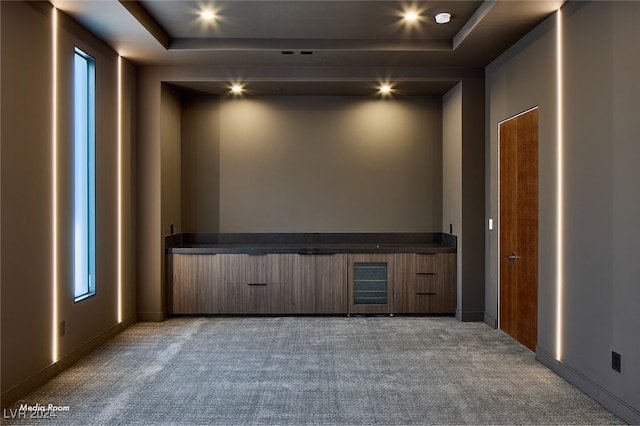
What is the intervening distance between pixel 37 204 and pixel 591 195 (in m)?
3.89

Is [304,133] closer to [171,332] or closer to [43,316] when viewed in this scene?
[171,332]

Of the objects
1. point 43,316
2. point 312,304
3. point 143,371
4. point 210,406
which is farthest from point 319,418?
point 312,304

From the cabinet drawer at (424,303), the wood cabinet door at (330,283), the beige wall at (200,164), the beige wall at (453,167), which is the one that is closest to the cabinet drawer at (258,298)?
the wood cabinet door at (330,283)

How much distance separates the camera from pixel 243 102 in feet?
21.0

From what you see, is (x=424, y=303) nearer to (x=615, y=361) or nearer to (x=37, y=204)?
(x=615, y=361)

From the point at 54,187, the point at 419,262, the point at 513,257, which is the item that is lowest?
the point at 419,262

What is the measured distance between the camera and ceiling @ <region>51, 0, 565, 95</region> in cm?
414

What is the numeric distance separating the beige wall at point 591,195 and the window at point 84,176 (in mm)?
3884

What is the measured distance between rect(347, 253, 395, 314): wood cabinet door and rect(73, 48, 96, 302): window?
2771 millimetres

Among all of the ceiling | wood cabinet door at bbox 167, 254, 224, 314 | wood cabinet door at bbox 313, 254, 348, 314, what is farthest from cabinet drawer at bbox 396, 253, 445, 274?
wood cabinet door at bbox 167, 254, 224, 314

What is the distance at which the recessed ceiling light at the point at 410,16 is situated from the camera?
4.36 meters

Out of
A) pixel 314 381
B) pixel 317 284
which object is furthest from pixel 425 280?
pixel 314 381

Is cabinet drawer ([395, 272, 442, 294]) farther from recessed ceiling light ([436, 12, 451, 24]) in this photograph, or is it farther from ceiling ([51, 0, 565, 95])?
recessed ceiling light ([436, 12, 451, 24])

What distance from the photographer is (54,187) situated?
388 centimetres
